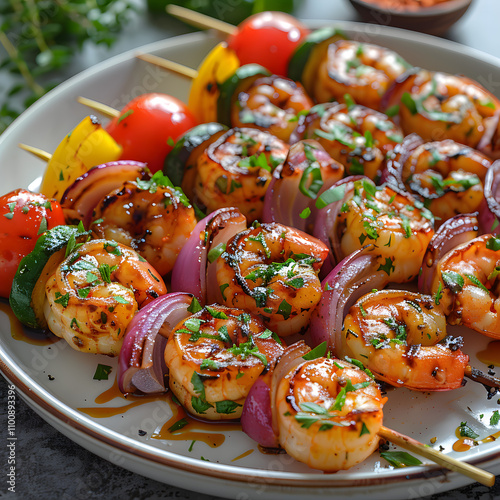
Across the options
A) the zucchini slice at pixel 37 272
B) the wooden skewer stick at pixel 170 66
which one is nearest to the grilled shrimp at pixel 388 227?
the zucchini slice at pixel 37 272

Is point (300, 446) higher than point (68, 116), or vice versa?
point (68, 116)

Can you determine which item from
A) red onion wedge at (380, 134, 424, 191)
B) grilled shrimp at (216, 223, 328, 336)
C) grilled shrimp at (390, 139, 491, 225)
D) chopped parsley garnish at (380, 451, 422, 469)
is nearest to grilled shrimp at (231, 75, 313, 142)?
red onion wedge at (380, 134, 424, 191)

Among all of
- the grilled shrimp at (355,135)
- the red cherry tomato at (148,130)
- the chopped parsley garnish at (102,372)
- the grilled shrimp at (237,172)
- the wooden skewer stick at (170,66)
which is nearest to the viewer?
the chopped parsley garnish at (102,372)

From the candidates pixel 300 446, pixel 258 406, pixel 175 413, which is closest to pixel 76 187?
pixel 175 413

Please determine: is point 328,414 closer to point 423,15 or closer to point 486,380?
point 486,380

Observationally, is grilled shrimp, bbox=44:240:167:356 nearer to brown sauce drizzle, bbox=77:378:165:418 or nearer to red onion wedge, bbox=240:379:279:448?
brown sauce drizzle, bbox=77:378:165:418

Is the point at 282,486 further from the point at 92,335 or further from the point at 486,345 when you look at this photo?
the point at 486,345

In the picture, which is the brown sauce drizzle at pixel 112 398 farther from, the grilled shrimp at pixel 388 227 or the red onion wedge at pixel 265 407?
the grilled shrimp at pixel 388 227
